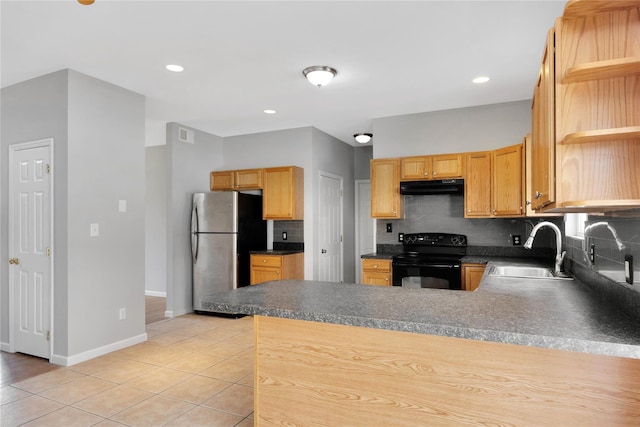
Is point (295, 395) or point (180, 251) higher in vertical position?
point (180, 251)

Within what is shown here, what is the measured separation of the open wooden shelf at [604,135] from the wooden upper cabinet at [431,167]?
2925mm

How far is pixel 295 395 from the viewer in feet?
5.70

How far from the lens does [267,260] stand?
501 cm

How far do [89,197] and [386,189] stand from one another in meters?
3.03

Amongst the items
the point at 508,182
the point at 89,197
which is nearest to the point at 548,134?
the point at 508,182

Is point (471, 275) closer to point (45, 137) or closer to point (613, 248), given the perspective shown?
point (613, 248)

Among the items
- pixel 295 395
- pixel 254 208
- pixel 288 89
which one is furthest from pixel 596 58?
pixel 254 208

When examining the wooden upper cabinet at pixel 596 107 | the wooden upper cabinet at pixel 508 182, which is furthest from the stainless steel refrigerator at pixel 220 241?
the wooden upper cabinet at pixel 596 107

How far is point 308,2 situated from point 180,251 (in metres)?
3.78

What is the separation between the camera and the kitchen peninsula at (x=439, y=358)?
1.31 meters

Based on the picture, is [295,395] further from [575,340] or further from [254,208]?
[254,208]

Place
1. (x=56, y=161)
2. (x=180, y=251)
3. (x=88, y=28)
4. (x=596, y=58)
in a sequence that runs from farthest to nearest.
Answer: (x=180, y=251) → (x=56, y=161) → (x=88, y=28) → (x=596, y=58)

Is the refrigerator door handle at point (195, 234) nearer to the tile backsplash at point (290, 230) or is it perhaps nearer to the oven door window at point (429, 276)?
the tile backsplash at point (290, 230)

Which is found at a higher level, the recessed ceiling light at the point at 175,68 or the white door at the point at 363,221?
the recessed ceiling light at the point at 175,68
